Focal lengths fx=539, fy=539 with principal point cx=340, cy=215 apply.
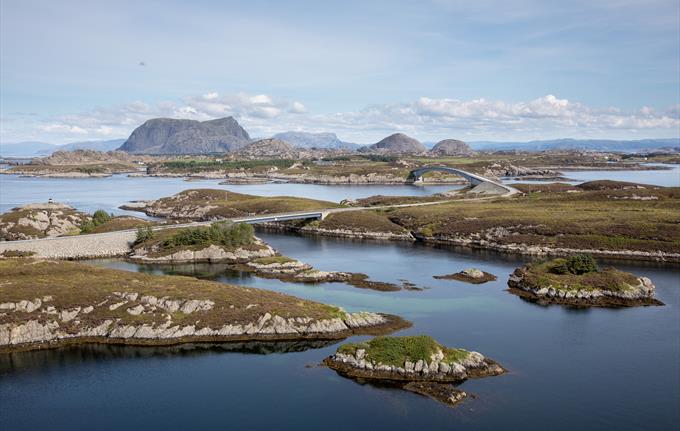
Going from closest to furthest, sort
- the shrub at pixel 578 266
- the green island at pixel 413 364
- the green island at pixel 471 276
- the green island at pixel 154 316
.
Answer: the green island at pixel 413 364 → the green island at pixel 154 316 → the shrub at pixel 578 266 → the green island at pixel 471 276

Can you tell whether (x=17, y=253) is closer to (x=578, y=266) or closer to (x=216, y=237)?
(x=216, y=237)

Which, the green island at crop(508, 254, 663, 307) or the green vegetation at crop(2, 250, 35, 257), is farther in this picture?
the green vegetation at crop(2, 250, 35, 257)

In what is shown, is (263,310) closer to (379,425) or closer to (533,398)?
(379,425)

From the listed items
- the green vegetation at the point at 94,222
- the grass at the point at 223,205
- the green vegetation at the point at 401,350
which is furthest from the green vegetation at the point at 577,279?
the green vegetation at the point at 94,222

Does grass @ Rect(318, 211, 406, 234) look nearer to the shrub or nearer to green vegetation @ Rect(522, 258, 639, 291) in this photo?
green vegetation @ Rect(522, 258, 639, 291)

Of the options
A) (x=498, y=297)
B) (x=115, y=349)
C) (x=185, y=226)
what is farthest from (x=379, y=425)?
(x=185, y=226)

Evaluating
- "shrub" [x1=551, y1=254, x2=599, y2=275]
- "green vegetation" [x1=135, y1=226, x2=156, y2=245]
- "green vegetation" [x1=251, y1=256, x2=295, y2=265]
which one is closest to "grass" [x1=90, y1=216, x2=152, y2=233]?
"green vegetation" [x1=135, y1=226, x2=156, y2=245]

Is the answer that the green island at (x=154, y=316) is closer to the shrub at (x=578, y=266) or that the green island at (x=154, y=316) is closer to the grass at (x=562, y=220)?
the shrub at (x=578, y=266)
